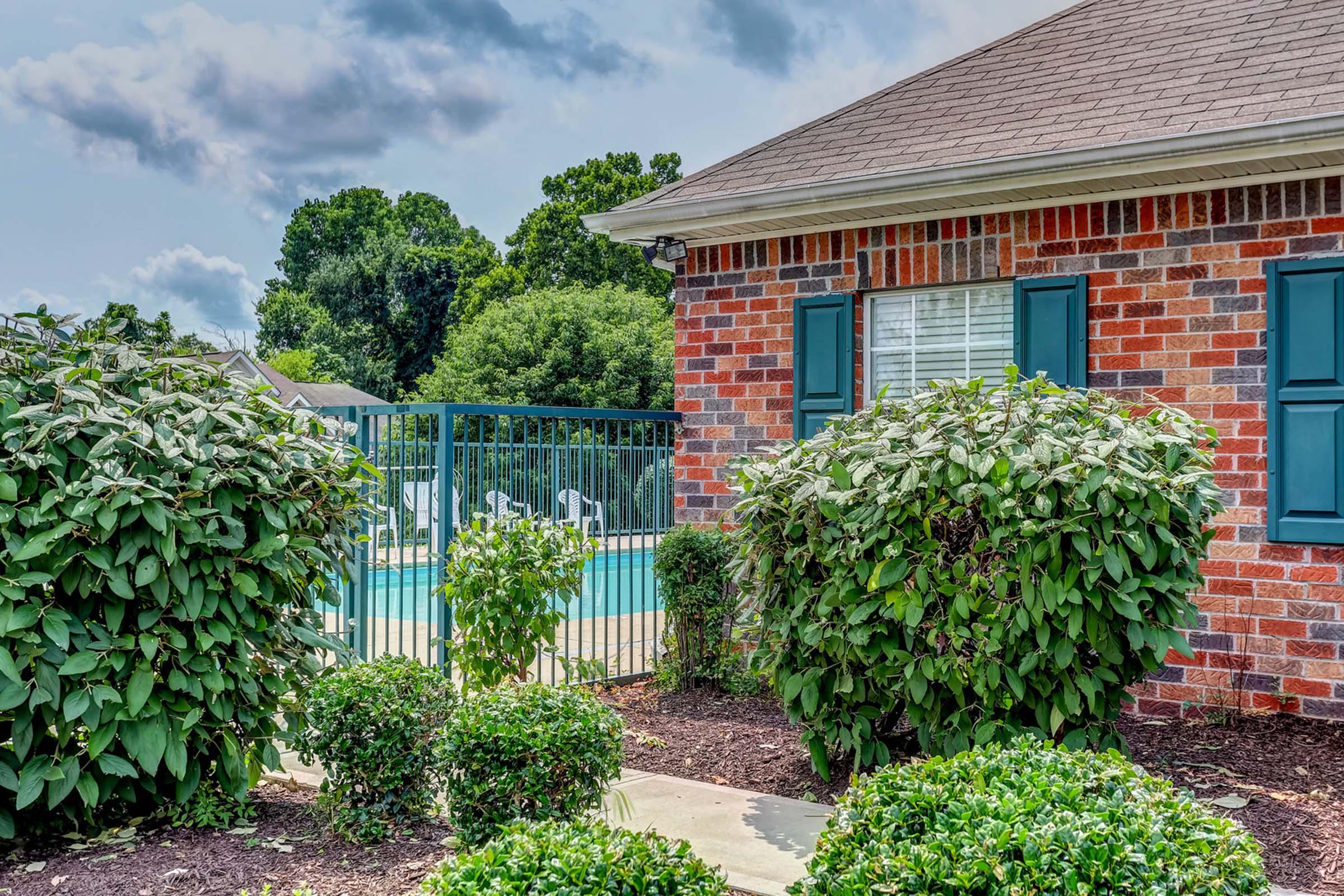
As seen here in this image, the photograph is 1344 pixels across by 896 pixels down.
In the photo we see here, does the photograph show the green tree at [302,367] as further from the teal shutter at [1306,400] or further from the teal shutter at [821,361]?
the teal shutter at [1306,400]

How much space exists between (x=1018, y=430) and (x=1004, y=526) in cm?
39

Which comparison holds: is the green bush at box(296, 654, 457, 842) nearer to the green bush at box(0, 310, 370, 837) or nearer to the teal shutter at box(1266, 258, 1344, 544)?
the green bush at box(0, 310, 370, 837)

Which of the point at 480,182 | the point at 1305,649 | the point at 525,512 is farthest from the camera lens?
the point at 480,182

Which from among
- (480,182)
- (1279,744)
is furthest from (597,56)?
(1279,744)

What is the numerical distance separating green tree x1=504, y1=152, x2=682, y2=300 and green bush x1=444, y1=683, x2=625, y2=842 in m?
33.2

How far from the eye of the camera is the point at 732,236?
7.21m

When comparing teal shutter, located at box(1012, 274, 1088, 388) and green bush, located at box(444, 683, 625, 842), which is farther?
teal shutter, located at box(1012, 274, 1088, 388)

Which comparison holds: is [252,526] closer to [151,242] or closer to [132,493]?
[132,493]

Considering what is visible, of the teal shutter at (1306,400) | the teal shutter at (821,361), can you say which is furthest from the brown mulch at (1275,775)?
the teal shutter at (821,361)

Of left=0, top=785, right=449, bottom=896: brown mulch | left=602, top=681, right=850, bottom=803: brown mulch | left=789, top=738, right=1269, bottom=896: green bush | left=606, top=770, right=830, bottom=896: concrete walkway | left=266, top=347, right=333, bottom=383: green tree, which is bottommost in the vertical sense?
left=602, top=681, right=850, bottom=803: brown mulch

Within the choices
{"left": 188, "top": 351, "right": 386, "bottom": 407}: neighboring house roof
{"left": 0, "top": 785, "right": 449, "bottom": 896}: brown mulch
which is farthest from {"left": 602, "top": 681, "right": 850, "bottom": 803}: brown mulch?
{"left": 188, "top": 351, "right": 386, "bottom": 407}: neighboring house roof

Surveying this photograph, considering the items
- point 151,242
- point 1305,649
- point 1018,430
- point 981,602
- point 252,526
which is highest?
point 151,242

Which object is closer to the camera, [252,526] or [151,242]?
[252,526]

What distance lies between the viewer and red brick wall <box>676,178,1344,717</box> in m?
5.44
